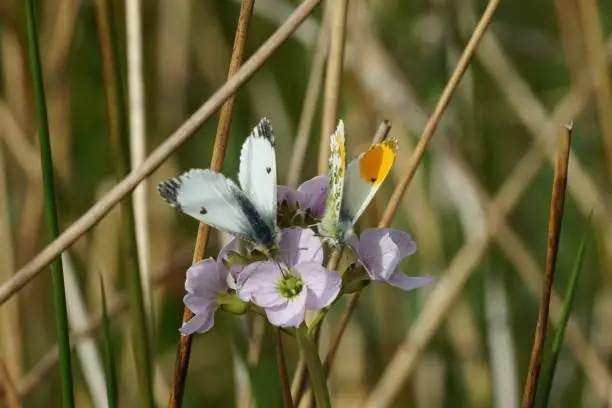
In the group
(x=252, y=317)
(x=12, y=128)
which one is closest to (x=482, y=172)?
(x=252, y=317)

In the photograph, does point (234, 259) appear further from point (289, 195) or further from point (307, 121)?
point (307, 121)

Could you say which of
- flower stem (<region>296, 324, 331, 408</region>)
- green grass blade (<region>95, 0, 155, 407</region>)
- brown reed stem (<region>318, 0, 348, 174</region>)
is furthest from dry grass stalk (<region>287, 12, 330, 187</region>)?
flower stem (<region>296, 324, 331, 408</region>)

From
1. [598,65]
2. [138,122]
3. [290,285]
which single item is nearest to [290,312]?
[290,285]

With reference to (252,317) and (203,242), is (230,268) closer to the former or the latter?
(203,242)

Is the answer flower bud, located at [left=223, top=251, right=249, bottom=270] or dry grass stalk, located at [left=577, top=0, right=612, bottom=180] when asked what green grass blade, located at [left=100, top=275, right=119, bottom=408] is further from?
dry grass stalk, located at [left=577, top=0, right=612, bottom=180]

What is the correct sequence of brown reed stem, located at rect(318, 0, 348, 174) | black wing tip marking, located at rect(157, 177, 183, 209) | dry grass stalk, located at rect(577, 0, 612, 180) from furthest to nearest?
dry grass stalk, located at rect(577, 0, 612, 180)
brown reed stem, located at rect(318, 0, 348, 174)
black wing tip marking, located at rect(157, 177, 183, 209)

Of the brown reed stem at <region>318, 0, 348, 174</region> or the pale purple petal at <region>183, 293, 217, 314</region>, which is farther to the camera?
the brown reed stem at <region>318, 0, 348, 174</region>

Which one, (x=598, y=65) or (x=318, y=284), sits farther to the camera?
(x=598, y=65)
